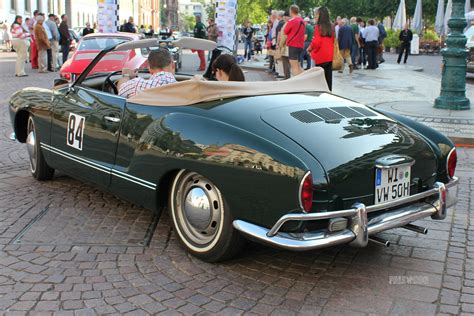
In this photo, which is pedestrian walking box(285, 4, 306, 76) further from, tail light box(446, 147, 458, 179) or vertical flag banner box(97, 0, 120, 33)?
vertical flag banner box(97, 0, 120, 33)

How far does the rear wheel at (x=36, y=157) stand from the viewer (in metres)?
5.60

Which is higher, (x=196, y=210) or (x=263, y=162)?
(x=263, y=162)

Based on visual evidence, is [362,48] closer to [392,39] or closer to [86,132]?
[392,39]

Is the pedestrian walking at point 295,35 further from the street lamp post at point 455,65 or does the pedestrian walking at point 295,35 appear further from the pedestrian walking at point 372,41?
the pedestrian walking at point 372,41

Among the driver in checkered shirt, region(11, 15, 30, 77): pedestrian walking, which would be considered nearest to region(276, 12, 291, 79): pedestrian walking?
region(11, 15, 30, 77): pedestrian walking

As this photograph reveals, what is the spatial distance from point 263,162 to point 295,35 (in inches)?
393

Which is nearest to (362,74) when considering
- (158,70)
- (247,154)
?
(158,70)

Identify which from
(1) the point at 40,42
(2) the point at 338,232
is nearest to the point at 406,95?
(2) the point at 338,232

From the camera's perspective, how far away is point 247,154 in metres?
3.46

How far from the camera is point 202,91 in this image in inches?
160

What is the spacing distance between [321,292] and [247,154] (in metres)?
0.94

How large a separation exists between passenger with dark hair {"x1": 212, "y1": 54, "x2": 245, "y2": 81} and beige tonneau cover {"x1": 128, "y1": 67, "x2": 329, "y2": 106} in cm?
52

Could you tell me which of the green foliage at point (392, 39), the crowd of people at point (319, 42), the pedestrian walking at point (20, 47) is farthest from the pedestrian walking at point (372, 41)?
the green foliage at point (392, 39)

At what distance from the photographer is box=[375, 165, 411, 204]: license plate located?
3544mm
